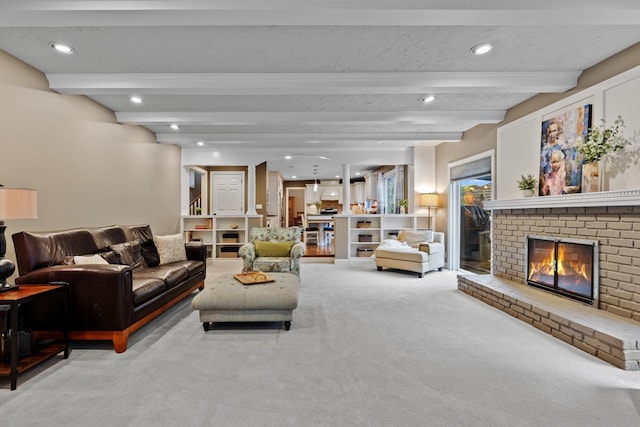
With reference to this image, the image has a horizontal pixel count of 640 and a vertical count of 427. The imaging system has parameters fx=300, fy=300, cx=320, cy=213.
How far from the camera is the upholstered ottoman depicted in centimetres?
286

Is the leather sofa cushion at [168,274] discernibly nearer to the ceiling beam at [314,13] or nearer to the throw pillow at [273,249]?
the throw pillow at [273,249]

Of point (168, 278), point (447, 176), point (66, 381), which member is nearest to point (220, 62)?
point (168, 278)

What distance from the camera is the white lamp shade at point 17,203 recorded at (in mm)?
2193

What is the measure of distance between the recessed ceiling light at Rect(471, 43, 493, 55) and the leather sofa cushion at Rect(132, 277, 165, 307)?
12.5 ft

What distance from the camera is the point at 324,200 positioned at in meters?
12.8

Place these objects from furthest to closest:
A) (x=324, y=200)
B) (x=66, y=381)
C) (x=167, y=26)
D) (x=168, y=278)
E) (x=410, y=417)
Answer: (x=324, y=200)
(x=168, y=278)
(x=167, y=26)
(x=66, y=381)
(x=410, y=417)

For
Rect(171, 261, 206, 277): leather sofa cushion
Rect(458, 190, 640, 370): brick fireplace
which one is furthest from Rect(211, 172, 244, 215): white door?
Rect(458, 190, 640, 370): brick fireplace

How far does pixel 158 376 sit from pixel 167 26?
2.64 metres

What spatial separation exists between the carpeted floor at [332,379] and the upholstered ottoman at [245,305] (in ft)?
0.47

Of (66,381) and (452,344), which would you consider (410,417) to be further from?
(66,381)

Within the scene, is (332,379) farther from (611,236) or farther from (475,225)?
(475,225)

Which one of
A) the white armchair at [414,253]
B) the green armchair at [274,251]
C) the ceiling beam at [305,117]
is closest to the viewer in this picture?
the ceiling beam at [305,117]

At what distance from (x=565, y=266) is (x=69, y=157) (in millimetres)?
5945

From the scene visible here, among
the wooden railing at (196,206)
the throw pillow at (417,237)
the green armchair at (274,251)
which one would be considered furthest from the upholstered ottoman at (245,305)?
the wooden railing at (196,206)
